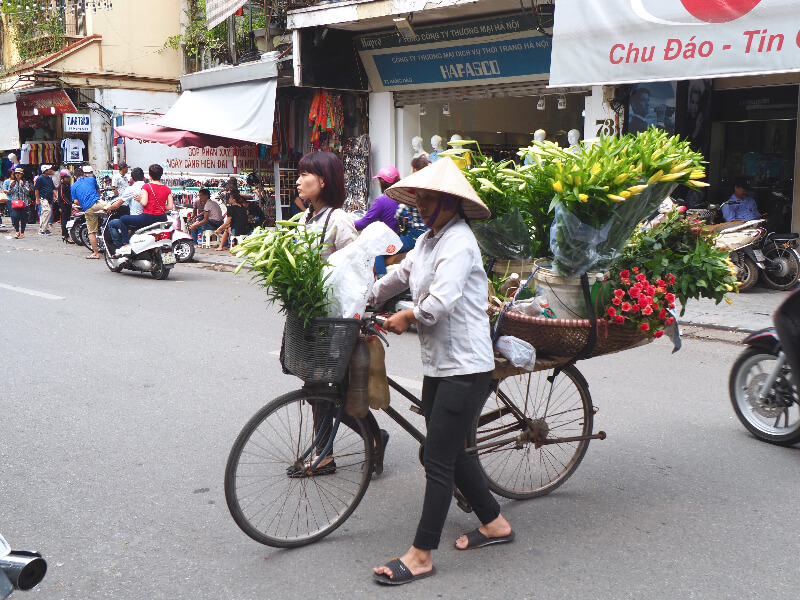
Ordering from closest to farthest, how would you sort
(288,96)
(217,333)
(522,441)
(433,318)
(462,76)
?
(433,318)
(522,441)
(217,333)
(462,76)
(288,96)

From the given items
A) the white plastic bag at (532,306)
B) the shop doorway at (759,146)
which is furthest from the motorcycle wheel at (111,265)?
the white plastic bag at (532,306)

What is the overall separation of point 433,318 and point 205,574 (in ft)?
4.63

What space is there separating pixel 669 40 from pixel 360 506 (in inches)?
310

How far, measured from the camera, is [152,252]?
12320 mm

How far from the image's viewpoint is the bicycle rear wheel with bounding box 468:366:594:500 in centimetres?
389

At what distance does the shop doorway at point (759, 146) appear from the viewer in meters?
11.2

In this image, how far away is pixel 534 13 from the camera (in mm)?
11266

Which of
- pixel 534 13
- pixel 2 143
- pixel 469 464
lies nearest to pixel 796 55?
pixel 534 13

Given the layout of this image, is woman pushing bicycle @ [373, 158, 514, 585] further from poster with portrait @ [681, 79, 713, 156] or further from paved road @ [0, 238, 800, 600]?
poster with portrait @ [681, 79, 713, 156]

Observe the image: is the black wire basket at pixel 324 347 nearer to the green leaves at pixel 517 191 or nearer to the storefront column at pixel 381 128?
the green leaves at pixel 517 191

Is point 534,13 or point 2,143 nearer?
point 534,13

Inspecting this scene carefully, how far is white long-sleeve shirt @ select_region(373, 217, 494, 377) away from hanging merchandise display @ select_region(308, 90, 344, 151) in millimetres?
12056

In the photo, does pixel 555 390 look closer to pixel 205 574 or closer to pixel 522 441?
pixel 522 441

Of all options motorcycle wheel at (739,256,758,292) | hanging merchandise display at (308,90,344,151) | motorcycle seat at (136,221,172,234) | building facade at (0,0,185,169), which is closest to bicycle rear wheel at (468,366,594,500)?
motorcycle wheel at (739,256,758,292)
